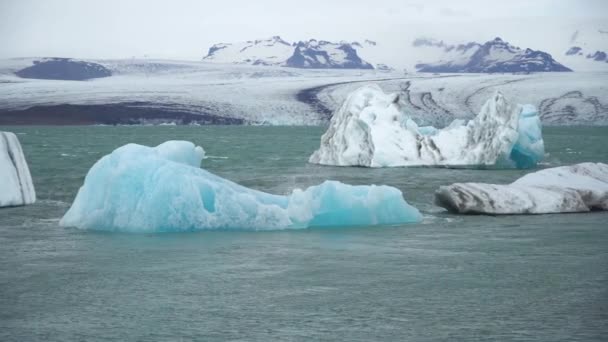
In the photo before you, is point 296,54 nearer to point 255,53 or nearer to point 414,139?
point 255,53

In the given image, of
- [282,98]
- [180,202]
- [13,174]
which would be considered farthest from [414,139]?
[282,98]

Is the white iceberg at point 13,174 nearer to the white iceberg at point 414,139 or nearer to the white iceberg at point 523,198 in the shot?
the white iceberg at point 523,198

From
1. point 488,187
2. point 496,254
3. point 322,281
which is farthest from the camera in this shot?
point 488,187

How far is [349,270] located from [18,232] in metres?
4.04

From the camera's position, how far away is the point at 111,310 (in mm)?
5266

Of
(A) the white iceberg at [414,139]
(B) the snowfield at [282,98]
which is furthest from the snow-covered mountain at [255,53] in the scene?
(A) the white iceberg at [414,139]

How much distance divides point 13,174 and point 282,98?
59887mm

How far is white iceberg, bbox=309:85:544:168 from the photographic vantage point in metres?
19.9

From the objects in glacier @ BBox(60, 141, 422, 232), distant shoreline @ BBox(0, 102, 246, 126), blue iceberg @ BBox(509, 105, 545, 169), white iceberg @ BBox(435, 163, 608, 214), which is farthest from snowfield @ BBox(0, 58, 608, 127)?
glacier @ BBox(60, 141, 422, 232)

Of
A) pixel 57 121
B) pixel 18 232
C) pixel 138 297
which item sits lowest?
pixel 57 121

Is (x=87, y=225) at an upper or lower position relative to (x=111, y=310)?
lower

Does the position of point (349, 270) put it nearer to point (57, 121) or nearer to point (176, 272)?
point (176, 272)

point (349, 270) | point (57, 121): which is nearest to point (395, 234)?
point (349, 270)

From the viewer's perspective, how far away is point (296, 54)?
166m
